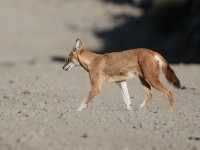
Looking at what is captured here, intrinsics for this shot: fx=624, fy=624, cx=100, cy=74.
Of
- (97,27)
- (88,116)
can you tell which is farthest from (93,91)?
(97,27)

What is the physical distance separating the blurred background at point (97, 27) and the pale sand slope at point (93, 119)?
16.2 meters

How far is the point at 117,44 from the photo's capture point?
42875 millimetres

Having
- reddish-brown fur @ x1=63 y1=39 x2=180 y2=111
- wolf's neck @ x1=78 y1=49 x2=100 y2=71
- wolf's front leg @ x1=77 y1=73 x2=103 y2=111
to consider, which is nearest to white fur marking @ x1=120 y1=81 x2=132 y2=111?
reddish-brown fur @ x1=63 y1=39 x2=180 y2=111

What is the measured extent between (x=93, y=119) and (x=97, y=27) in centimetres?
3824

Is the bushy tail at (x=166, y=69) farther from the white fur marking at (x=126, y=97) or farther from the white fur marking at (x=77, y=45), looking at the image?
the white fur marking at (x=77, y=45)

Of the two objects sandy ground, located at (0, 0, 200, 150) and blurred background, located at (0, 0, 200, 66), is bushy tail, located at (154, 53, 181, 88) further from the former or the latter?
blurred background, located at (0, 0, 200, 66)

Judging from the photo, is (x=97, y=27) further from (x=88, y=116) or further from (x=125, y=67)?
(x=88, y=116)

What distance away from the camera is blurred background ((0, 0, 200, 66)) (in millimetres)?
35938

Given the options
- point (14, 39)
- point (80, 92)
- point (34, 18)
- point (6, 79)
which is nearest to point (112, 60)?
point (80, 92)

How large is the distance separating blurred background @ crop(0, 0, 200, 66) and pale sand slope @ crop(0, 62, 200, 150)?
16.2m

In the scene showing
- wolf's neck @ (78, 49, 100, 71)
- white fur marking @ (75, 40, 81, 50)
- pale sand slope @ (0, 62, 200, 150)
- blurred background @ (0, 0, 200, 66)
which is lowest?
pale sand slope @ (0, 62, 200, 150)

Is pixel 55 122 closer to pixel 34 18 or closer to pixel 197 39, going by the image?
pixel 197 39

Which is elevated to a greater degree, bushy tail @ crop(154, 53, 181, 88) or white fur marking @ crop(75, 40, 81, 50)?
white fur marking @ crop(75, 40, 81, 50)

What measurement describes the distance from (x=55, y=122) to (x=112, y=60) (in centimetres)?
244
